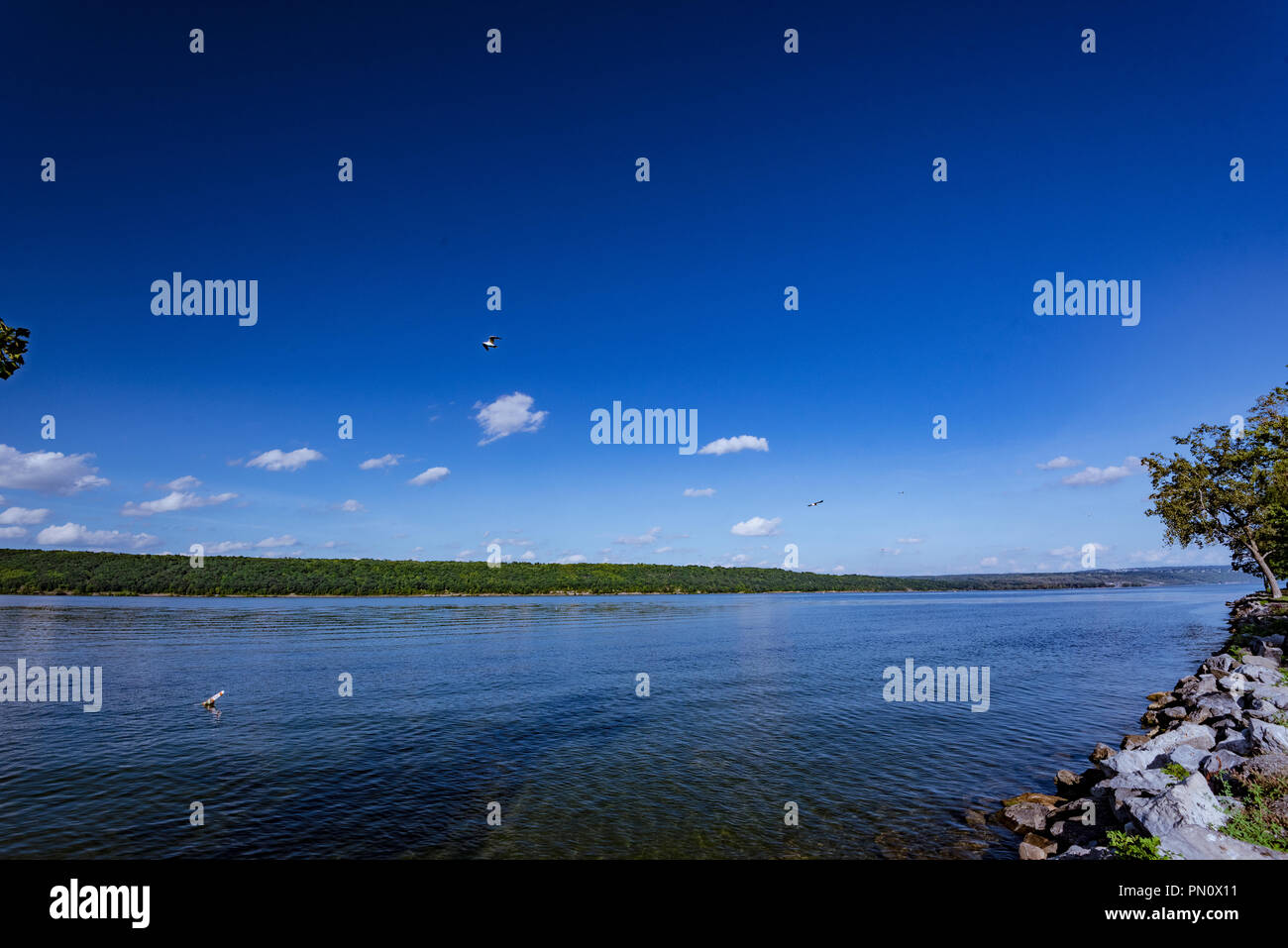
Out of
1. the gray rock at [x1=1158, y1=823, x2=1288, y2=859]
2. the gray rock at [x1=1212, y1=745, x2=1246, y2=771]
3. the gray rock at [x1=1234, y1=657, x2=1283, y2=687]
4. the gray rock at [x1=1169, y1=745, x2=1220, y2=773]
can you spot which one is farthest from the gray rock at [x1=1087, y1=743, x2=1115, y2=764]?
the gray rock at [x1=1158, y1=823, x2=1288, y2=859]

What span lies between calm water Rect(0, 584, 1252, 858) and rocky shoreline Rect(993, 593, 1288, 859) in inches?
64.7

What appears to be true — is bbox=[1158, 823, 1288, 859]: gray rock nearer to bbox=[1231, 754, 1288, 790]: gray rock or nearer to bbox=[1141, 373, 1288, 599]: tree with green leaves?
bbox=[1231, 754, 1288, 790]: gray rock

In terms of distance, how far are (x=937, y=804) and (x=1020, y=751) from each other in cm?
809

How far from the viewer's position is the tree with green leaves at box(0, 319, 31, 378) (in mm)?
11312

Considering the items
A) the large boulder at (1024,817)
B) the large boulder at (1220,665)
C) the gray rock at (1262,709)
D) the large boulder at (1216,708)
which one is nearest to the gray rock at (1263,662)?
the large boulder at (1220,665)

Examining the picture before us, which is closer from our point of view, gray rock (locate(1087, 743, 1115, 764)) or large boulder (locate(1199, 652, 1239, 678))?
gray rock (locate(1087, 743, 1115, 764))

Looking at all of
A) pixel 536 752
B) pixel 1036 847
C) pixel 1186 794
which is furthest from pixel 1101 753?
pixel 536 752

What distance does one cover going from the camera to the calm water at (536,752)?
1683 centimetres

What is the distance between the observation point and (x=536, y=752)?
82.9 feet

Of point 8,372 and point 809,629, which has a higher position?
point 8,372

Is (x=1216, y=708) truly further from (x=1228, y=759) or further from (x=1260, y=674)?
(x=1228, y=759)
